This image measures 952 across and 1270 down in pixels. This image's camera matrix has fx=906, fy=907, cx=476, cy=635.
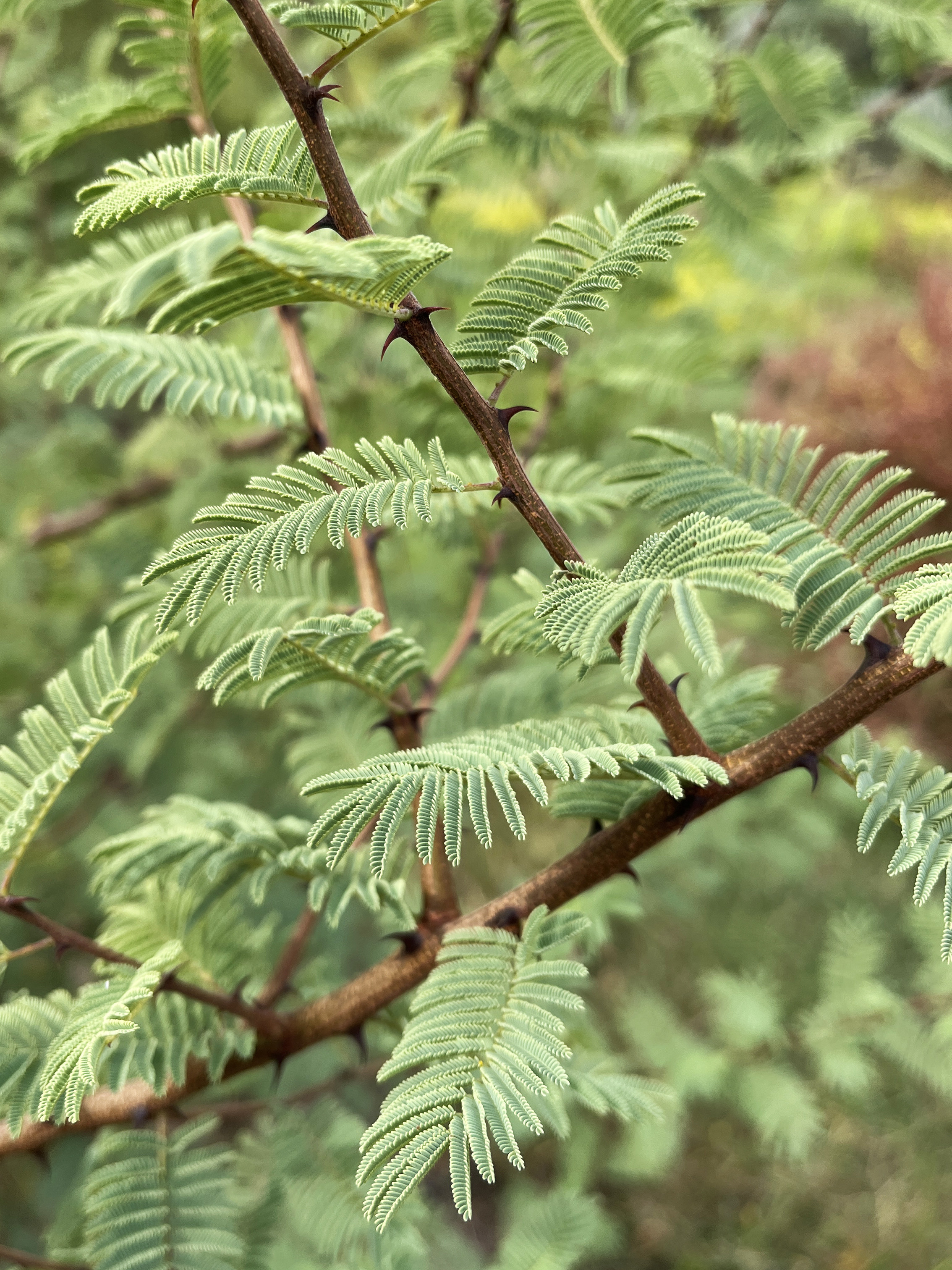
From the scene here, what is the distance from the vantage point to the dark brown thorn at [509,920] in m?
0.31

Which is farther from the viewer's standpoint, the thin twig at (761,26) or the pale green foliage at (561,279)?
the thin twig at (761,26)

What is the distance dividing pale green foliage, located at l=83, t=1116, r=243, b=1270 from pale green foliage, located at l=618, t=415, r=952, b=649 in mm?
311

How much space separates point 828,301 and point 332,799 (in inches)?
85.6

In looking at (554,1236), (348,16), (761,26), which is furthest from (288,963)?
(761,26)

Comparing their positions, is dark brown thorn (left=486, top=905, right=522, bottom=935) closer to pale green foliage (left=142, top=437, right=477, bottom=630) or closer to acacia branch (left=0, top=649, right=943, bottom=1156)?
acacia branch (left=0, top=649, right=943, bottom=1156)

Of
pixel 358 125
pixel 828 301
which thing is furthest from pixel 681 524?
pixel 828 301

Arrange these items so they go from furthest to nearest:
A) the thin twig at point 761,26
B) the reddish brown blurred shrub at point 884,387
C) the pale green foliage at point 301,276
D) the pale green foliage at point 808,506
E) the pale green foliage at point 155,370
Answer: the reddish brown blurred shrub at point 884,387
the thin twig at point 761,26
the pale green foliage at point 155,370
the pale green foliage at point 808,506
the pale green foliage at point 301,276

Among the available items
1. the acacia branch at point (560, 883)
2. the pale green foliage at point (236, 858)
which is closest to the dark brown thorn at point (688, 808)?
the acacia branch at point (560, 883)

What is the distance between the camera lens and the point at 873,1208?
1.30 m

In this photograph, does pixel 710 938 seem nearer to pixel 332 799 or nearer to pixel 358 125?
pixel 332 799

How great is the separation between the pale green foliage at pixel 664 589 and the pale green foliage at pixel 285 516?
0.05m

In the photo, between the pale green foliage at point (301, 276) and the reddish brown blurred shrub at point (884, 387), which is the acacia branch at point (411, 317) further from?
the reddish brown blurred shrub at point (884, 387)

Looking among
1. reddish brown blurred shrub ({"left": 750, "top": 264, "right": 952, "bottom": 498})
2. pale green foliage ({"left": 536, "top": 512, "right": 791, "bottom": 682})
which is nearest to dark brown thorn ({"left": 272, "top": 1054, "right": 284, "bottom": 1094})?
pale green foliage ({"left": 536, "top": 512, "right": 791, "bottom": 682})

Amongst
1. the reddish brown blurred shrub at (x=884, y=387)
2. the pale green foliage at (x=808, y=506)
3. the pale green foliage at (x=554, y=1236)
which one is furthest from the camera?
the reddish brown blurred shrub at (x=884, y=387)
